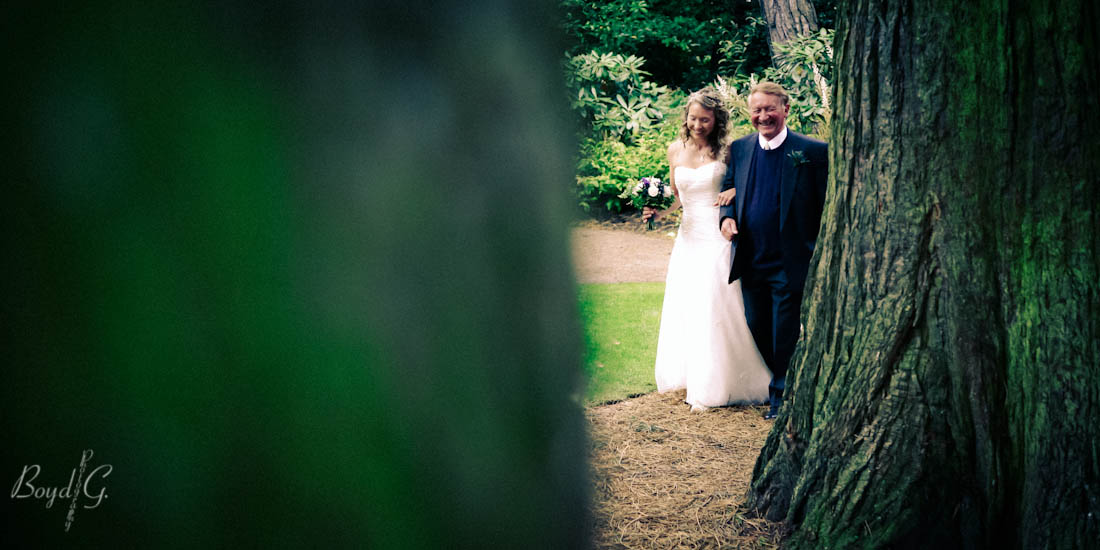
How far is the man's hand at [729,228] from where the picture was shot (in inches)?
207

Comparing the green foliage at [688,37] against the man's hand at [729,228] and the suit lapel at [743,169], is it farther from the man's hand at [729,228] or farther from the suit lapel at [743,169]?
the man's hand at [729,228]

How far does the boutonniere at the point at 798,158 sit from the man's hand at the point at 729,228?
2.02ft

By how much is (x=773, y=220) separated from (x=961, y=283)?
A: 2.74 m

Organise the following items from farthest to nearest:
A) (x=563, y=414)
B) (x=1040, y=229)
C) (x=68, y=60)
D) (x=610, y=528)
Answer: (x=610, y=528) → (x=1040, y=229) → (x=563, y=414) → (x=68, y=60)

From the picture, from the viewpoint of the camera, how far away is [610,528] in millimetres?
3125

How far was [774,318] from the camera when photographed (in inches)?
203

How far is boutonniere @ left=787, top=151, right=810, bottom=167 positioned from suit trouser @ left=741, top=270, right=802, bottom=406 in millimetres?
731

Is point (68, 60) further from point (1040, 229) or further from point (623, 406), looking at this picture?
point (623, 406)

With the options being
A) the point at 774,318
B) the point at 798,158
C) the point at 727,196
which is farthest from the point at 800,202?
the point at 774,318

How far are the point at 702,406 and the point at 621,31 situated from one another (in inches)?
541

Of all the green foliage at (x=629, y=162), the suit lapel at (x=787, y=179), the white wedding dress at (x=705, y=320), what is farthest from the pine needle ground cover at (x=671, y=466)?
the green foliage at (x=629, y=162)

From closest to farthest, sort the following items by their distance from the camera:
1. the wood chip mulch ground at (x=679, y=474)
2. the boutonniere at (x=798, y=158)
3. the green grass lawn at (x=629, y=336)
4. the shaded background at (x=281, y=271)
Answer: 1. the shaded background at (x=281, y=271)
2. the wood chip mulch ground at (x=679, y=474)
3. the boutonniere at (x=798, y=158)
4. the green grass lawn at (x=629, y=336)

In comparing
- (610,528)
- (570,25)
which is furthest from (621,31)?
(570,25)

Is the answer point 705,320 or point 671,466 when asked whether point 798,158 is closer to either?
point 705,320
